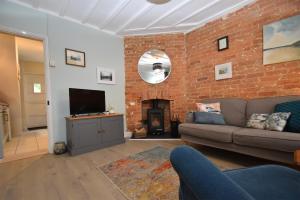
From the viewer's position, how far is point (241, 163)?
2199mm

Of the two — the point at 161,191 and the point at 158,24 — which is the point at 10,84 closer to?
the point at 158,24

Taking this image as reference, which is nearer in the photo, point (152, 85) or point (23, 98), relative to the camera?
point (152, 85)

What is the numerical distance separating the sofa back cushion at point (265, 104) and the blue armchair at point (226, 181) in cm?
161

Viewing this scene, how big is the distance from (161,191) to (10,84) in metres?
4.74

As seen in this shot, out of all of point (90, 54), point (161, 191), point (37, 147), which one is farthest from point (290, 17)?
point (37, 147)

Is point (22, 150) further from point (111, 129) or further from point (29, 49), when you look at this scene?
point (29, 49)

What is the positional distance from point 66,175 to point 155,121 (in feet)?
7.64

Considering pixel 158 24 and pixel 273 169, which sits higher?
pixel 158 24

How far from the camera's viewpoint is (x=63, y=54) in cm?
309

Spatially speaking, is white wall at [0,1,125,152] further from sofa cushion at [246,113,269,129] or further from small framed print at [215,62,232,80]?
sofa cushion at [246,113,269,129]

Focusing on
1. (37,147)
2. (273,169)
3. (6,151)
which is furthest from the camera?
(37,147)

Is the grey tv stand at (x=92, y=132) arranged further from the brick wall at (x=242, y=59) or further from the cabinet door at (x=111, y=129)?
the brick wall at (x=242, y=59)

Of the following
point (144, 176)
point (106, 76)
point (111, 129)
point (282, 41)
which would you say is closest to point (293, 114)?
point (282, 41)

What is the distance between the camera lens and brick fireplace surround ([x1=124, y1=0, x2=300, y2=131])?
2.52 m
